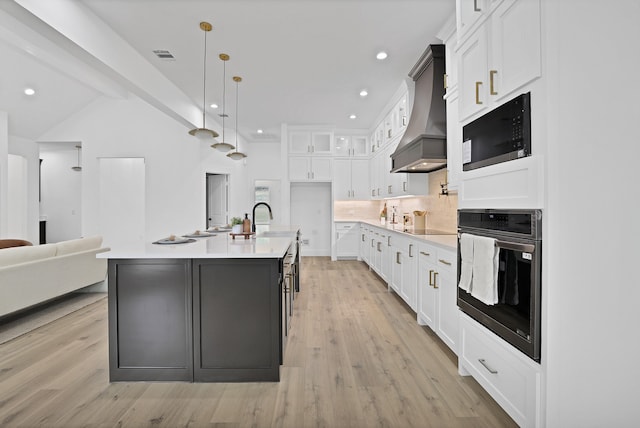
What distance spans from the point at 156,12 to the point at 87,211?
5.26m

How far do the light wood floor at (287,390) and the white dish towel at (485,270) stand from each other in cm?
69

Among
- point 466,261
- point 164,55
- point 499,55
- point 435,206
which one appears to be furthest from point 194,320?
point 435,206

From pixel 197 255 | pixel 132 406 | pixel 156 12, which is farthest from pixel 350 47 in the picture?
pixel 132 406

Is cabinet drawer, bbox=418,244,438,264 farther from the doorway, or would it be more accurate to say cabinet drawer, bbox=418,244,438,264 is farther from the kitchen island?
the doorway

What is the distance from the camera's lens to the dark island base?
2.24m

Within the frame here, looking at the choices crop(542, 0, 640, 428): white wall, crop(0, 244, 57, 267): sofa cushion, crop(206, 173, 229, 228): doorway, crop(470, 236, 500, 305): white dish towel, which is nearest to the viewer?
crop(542, 0, 640, 428): white wall

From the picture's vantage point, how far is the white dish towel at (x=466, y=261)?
202cm

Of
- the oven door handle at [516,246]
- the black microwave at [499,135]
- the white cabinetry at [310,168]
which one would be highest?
the white cabinetry at [310,168]

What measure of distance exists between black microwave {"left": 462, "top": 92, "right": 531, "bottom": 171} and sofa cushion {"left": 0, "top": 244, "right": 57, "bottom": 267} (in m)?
4.18

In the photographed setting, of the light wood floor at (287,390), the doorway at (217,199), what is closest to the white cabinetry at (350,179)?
the doorway at (217,199)

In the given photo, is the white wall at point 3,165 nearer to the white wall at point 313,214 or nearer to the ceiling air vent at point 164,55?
the ceiling air vent at point 164,55

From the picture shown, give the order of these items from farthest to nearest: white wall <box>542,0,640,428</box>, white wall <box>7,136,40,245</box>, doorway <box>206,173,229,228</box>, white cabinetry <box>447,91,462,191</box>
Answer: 1. doorway <box>206,173,229,228</box>
2. white wall <box>7,136,40,245</box>
3. white cabinetry <box>447,91,462,191</box>
4. white wall <box>542,0,640,428</box>

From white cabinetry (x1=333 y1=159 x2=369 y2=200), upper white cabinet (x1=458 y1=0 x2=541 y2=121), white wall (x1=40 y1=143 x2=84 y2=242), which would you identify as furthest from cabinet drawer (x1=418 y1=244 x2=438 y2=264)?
white wall (x1=40 y1=143 x2=84 y2=242)

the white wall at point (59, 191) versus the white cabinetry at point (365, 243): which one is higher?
the white wall at point (59, 191)
